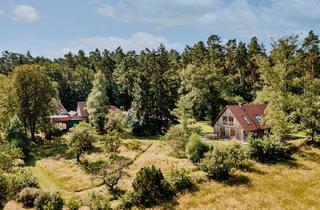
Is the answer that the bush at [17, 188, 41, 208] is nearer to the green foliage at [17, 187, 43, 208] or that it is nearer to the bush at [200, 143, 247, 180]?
the green foliage at [17, 187, 43, 208]

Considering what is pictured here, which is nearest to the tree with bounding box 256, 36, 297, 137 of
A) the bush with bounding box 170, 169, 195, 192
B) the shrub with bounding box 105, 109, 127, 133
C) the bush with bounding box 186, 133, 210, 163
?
the bush with bounding box 186, 133, 210, 163

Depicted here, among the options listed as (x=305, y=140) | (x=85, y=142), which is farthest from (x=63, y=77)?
(x=305, y=140)

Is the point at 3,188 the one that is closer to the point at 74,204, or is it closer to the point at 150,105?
the point at 74,204

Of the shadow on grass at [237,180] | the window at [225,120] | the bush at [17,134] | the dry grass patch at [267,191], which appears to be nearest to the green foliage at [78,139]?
the bush at [17,134]

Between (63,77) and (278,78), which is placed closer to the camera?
(278,78)

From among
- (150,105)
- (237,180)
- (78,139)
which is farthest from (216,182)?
(150,105)

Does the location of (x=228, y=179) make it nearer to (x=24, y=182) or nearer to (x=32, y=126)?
(x=24, y=182)
